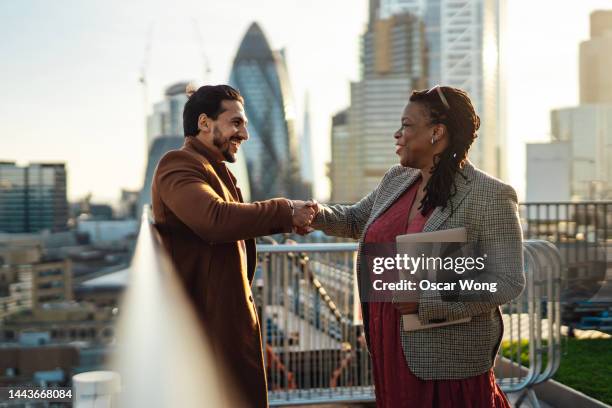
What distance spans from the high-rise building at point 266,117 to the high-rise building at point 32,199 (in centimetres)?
5320

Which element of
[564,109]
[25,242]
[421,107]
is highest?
[564,109]

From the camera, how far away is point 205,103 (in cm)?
218

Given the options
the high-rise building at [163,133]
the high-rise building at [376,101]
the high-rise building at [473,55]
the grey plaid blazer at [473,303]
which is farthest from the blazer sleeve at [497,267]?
the high-rise building at [376,101]

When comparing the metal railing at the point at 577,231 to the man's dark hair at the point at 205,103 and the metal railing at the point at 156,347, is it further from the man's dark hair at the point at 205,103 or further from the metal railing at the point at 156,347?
the metal railing at the point at 156,347

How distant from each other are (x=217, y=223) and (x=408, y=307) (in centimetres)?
70

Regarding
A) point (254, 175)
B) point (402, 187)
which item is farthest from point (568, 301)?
point (254, 175)

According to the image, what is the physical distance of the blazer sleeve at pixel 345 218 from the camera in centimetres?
278

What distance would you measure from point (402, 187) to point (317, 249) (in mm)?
2012

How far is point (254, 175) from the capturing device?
128 meters

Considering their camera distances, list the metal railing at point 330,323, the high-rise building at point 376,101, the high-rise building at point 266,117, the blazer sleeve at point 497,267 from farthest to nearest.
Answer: the high-rise building at point 266,117 < the high-rise building at point 376,101 < the metal railing at point 330,323 < the blazer sleeve at point 497,267

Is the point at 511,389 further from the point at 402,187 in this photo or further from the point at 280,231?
the point at 280,231

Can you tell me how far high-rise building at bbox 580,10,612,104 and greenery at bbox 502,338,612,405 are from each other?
54.7 meters

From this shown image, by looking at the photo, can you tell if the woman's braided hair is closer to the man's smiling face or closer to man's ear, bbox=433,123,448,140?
man's ear, bbox=433,123,448,140

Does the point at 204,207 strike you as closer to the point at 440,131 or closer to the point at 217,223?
the point at 217,223
